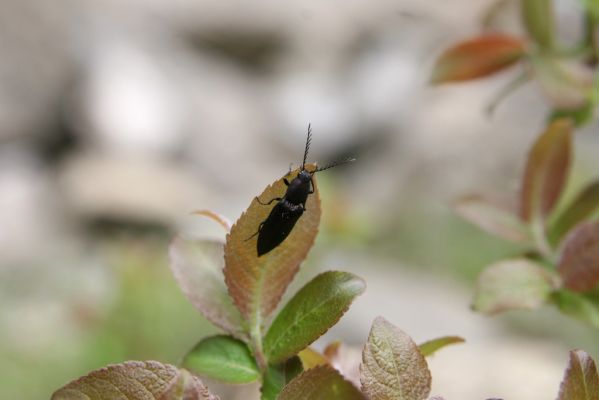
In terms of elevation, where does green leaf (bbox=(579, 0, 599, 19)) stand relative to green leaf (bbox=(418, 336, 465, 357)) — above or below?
above

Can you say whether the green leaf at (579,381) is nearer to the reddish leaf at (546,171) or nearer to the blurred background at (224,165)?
the reddish leaf at (546,171)

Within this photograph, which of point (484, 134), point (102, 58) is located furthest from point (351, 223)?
point (102, 58)

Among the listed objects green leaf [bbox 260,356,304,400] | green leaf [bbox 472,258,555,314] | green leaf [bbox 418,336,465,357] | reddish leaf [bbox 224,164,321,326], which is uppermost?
green leaf [bbox 472,258,555,314]

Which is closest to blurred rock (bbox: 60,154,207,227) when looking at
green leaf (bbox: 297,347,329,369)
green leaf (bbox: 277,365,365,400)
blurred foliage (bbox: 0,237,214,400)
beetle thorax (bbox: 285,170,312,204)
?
blurred foliage (bbox: 0,237,214,400)

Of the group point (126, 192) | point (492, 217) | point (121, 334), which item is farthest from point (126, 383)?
point (126, 192)

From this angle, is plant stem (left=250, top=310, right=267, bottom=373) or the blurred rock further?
the blurred rock

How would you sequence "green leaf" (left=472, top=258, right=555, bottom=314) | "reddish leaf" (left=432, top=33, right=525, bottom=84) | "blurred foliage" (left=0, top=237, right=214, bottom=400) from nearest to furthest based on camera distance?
"green leaf" (left=472, top=258, right=555, bottom=314), "reddish leaf" (left=432, top=33, right=525, bottom=84), "blurred foliage" (left=0, top=237, right=214, bottom=400)

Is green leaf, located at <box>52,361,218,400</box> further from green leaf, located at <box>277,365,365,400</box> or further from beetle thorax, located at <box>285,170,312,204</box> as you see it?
beetle thorax, located at <box>285,170,312,204</box>
